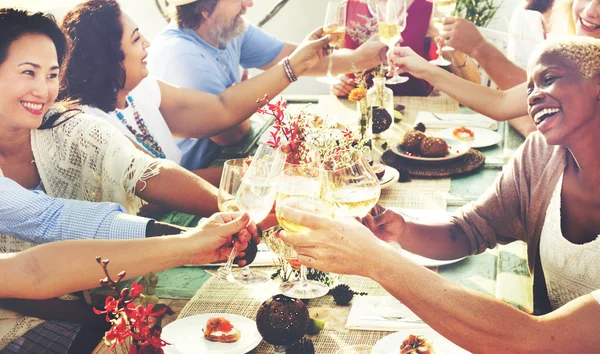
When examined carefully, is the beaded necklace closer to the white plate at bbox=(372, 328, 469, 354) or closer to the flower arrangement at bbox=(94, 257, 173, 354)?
the white plate at bbox=(372, 328, 469, 354)

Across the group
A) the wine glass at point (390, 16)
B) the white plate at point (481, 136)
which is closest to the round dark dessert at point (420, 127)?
the white plate at point (481, 136)

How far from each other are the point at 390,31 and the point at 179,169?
3.98 ft

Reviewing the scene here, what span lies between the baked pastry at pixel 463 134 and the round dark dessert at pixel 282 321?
5.06 ft

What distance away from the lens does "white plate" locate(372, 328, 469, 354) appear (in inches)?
57.4

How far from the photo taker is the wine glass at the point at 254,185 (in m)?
1.58

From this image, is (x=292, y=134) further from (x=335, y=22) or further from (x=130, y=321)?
(x=335, y=22)

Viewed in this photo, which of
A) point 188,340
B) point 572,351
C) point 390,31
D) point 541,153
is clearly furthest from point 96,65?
point 572,351

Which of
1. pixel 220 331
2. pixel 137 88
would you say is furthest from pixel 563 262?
pixel 137 88

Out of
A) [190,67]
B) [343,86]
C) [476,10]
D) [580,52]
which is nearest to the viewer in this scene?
[580,52]

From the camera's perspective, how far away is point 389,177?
246cm

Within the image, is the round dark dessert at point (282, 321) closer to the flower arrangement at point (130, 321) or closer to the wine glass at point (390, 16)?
the flower arrangement at point (130, 321)

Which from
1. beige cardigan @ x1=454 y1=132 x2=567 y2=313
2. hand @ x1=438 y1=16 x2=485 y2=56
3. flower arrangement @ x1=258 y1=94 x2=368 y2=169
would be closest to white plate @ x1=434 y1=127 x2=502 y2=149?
hand @ x1=438 y1=16 x2=485 y2=56

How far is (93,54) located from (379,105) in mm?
1184

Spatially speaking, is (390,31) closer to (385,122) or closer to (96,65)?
(385,122)
